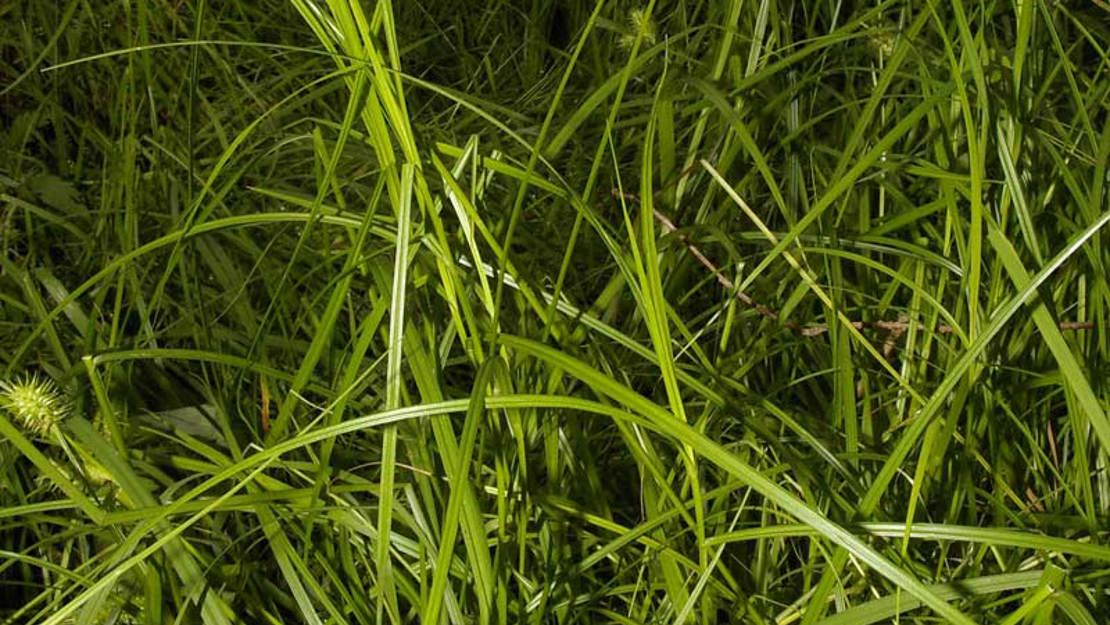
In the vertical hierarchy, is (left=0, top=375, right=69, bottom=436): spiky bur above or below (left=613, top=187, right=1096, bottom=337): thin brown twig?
above

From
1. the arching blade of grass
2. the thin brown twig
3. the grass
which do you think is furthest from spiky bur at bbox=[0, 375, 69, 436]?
the thin brown twig

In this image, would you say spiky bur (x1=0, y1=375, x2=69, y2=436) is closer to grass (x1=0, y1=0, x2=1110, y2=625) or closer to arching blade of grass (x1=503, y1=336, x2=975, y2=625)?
grass (x1=0, y1=0, x2=1110, y2=625)

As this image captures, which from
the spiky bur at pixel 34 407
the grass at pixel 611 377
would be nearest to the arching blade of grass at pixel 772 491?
the grass at pixel 611 377

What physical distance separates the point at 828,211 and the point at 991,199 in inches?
4.4

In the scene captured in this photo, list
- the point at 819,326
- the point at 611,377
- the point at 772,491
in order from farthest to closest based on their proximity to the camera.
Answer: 1. the point at 819,326
2. the point at 611,377
3. the point at 772,491

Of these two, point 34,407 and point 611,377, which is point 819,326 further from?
point 34,407

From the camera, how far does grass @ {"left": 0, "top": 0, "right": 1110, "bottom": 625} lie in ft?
2.00

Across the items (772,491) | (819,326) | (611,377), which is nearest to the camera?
(772,491)

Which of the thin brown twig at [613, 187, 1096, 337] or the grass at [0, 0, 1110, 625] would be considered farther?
the thin brown twig at [613, 187, 1096, 337]

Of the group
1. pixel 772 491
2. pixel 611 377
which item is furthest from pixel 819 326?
pixel 772 491

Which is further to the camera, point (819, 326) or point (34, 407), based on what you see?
point (819, 326)

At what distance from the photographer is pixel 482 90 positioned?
1.49 metres

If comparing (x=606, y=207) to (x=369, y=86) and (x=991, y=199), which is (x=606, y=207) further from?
(x=369, y=86)

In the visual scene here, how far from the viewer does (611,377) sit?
0.67 m
